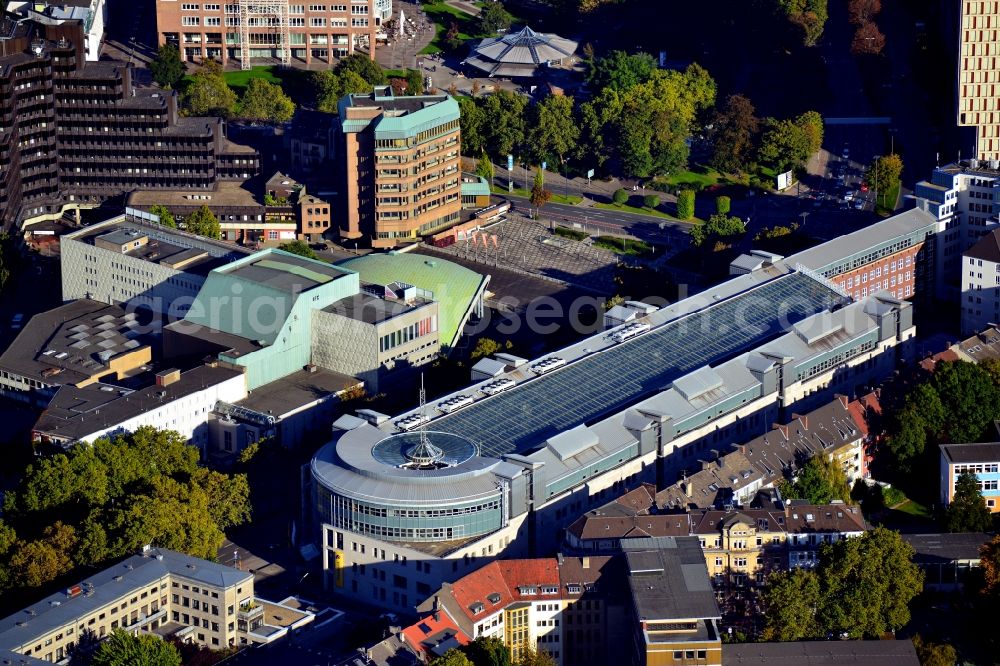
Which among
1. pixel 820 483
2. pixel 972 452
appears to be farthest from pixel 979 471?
pixel 820 483

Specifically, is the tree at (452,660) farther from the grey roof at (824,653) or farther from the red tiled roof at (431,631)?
the grey roof at (824,653)

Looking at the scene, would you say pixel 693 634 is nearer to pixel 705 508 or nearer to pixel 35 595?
pixel 705 508

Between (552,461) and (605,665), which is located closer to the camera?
(605,665)

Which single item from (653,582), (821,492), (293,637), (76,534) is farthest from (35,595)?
(821,492)

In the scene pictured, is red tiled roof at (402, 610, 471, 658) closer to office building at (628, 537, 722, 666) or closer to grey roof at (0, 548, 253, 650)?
office building at (628, 537, 722, 666)

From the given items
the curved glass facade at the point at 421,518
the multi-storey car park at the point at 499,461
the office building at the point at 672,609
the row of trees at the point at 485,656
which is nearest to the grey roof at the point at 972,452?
the multi-storey car park at the point at 499,461

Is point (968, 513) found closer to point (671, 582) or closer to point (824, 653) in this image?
point (824, 653)

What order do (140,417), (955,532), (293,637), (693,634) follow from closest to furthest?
(693,634)
(293,637)
(955,532)
(140,417)

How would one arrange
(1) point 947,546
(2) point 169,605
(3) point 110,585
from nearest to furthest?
(3) point 110,585
(2) point 169,605
(1) point 947,546
